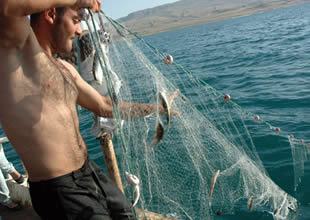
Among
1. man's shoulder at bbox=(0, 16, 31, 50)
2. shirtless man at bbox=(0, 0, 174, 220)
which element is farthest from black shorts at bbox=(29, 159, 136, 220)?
man's shoulder at bbox=(0, 16, 31, 50)

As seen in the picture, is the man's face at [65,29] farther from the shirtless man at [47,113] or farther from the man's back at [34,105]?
the man's back at [34,105]

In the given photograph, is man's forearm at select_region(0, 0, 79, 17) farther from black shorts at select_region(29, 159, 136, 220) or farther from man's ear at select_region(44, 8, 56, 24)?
black shorts at select_region(29, 159, 136, 220)

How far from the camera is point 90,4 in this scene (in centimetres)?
212

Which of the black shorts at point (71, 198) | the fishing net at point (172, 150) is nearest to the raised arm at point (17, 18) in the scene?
the fishing net at point (172, 150)

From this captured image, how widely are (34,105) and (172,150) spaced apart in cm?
246

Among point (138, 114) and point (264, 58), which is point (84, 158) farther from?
point (264, 58)

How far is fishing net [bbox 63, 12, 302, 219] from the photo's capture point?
3.01m

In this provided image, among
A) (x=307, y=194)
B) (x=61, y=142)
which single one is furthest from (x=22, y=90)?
(x=307, y=194)

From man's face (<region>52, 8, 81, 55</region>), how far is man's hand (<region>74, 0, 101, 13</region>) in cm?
19

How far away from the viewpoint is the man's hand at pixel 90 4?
2049 millimetres

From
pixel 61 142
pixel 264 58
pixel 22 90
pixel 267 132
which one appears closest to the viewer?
pixel 22 90

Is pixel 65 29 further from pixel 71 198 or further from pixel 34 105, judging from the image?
pixel 71 198

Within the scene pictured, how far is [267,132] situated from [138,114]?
4.41 meters

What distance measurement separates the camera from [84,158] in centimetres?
244
